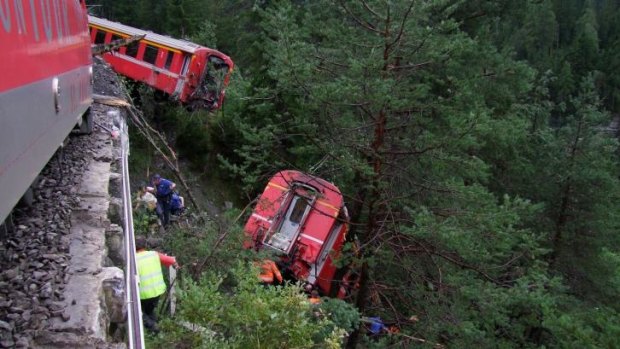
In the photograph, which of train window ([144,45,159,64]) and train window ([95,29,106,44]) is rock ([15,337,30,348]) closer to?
train window ([144,45,159,64])

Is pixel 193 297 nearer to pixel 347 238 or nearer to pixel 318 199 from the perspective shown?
pixel 347 238

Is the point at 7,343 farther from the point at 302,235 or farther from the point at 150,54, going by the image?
the point at 150,54

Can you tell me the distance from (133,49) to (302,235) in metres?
11.1

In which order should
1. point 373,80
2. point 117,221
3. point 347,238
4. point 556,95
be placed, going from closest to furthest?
point 117,221
point 373,80
point 347,238
point 556,95

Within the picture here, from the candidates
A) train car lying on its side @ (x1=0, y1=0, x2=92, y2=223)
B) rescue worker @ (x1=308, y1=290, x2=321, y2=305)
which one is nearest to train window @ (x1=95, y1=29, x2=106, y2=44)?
rescue worker @ (x1=308, y1=290, x2=321, y2=305)

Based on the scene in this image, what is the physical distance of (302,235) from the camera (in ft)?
45.8

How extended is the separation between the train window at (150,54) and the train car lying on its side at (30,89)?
1397 cm

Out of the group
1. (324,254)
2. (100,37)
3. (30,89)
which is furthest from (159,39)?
(30,89)

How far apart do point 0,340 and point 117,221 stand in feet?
9.92

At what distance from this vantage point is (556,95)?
191 ft

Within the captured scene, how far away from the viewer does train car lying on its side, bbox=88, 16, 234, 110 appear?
19281mm

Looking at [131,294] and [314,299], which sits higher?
[131,294]

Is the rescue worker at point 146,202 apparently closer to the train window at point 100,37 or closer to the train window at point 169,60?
the train window at point 169,60

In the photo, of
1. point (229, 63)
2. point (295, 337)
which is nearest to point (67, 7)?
point (295, 337)
